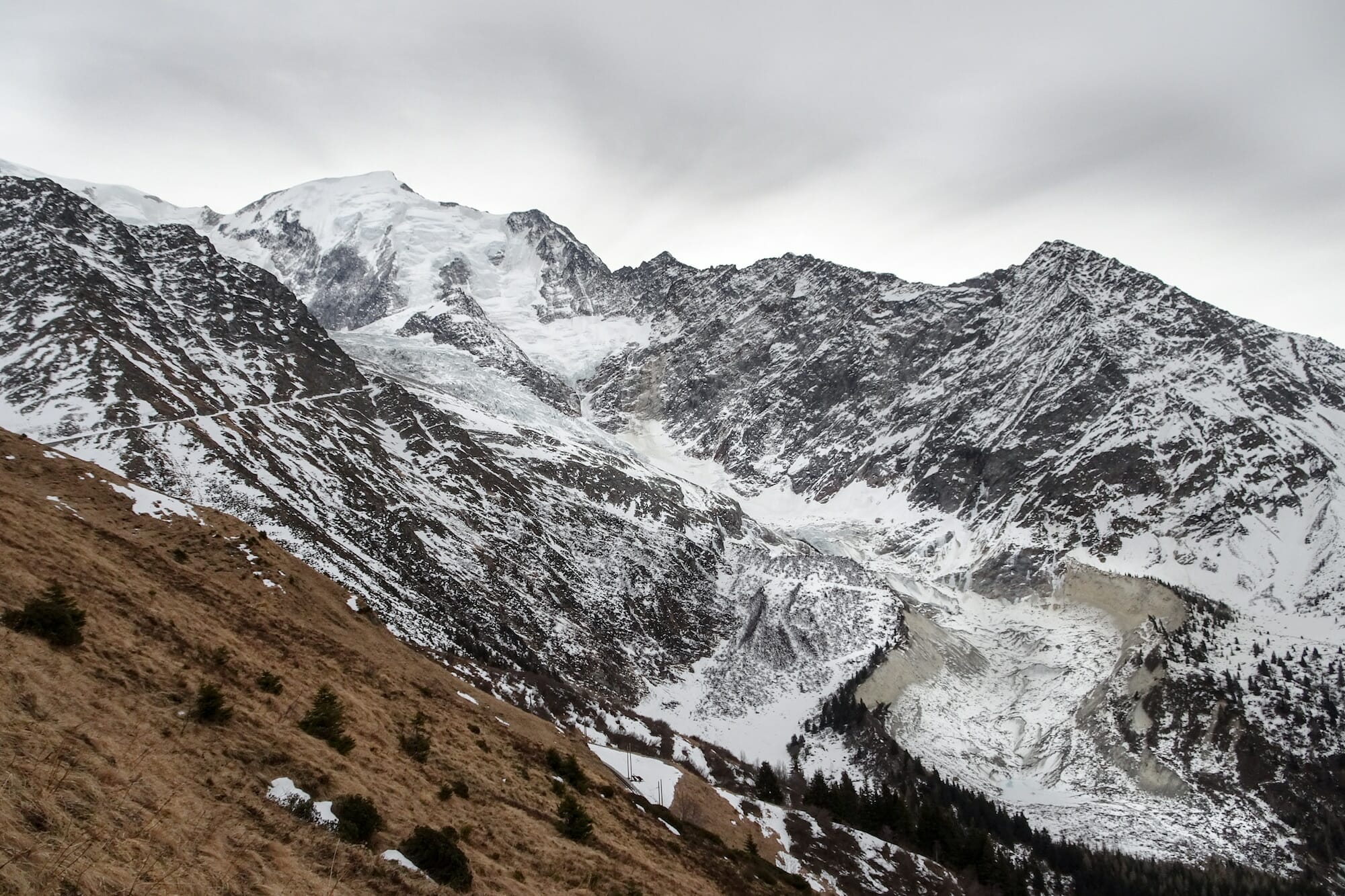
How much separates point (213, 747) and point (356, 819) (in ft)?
13.5

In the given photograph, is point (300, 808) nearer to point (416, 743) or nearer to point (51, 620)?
point (51, 620)

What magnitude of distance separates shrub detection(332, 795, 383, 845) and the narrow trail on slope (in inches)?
4732

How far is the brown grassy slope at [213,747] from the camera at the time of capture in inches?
572

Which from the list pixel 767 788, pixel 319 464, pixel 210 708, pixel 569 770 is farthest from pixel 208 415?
pixel 210 708

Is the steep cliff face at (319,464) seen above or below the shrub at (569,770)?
above

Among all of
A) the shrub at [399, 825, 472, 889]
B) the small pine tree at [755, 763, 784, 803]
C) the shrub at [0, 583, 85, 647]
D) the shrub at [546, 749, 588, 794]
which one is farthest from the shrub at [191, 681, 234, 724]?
the small pine tree at [755, 763, 784, 803]

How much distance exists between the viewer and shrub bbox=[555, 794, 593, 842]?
99.1 feet

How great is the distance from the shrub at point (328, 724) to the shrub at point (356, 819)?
4467 mm

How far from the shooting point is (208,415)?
14125 cm

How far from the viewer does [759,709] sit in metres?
161

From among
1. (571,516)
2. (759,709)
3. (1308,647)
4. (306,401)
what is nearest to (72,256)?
(306,401)

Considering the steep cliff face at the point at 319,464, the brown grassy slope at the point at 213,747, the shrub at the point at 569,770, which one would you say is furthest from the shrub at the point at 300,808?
the steep cliff face at the point at 319,464

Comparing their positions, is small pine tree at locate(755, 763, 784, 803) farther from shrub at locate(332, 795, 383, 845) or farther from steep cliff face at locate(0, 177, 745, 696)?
shrub at locate(332, 795, 383, 845)

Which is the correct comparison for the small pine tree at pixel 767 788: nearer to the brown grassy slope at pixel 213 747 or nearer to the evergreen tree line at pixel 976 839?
the evergreen tree line at pixel 976 839
